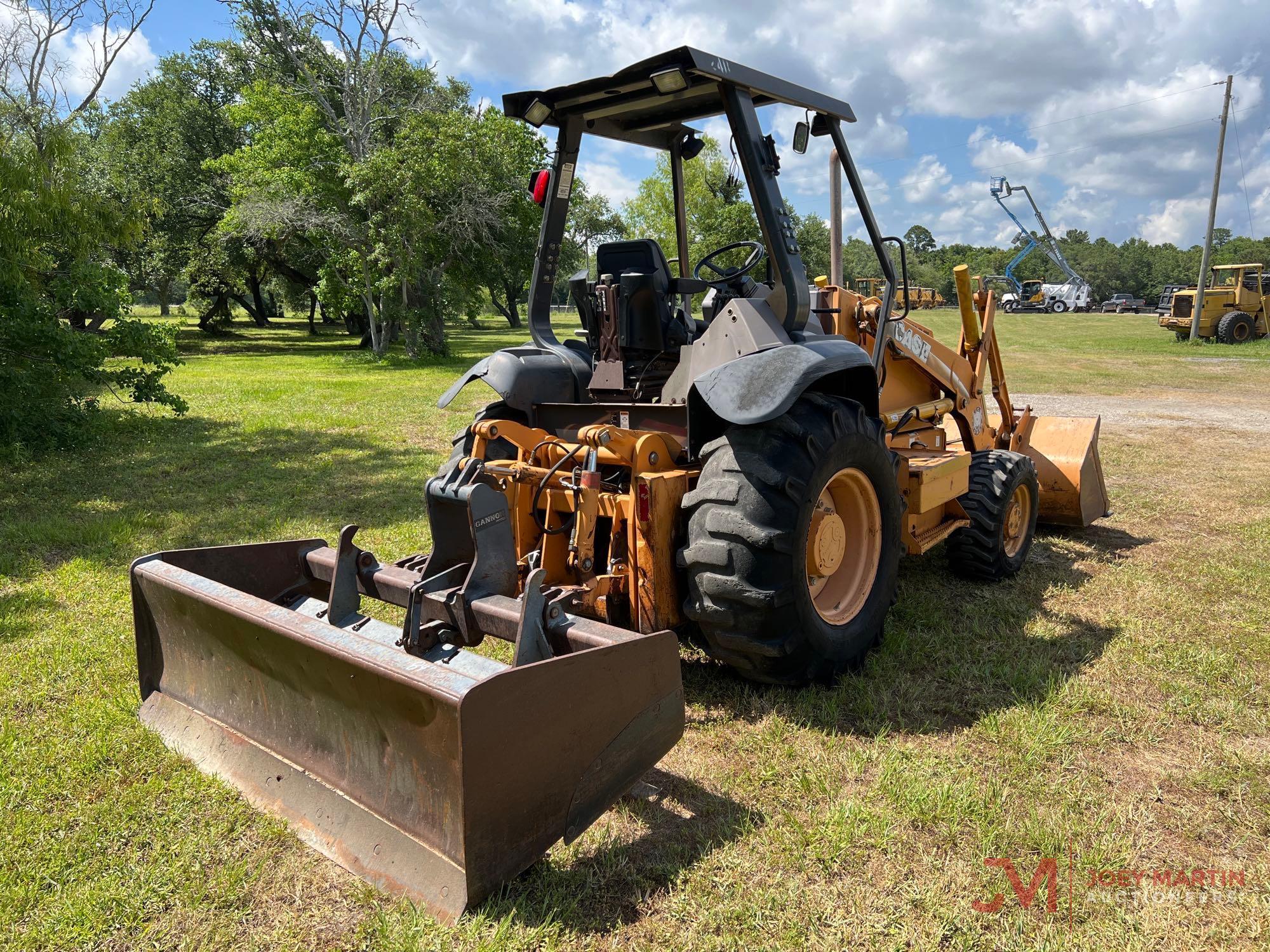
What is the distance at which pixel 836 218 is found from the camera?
4797mm

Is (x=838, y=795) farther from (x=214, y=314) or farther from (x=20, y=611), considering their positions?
(x=214, y=314)

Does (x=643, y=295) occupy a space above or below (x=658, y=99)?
below

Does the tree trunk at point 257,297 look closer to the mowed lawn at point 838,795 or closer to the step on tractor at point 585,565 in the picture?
the mowed lawn at point 838,795

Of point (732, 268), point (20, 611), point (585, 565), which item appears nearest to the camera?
point (585, 565)

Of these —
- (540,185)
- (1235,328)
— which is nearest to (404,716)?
(540,185)

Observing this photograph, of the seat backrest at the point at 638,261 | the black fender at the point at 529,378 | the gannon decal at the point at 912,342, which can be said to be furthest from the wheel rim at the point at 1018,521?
the black fender at the point at 529,378

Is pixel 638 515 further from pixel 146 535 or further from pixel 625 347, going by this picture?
pixel 146 535

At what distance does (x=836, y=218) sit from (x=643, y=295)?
4.48ft

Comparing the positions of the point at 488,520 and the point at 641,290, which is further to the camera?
the point at 641,290

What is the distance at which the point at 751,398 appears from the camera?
3.25 meters

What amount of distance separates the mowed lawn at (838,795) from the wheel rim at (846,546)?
0.34m

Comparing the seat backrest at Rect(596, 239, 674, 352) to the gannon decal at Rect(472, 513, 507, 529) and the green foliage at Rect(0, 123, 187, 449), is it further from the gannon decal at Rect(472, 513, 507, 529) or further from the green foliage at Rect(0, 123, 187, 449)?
the green foliage at Rect(0, 123, 187, 449)

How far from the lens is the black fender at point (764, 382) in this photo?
3.22 m

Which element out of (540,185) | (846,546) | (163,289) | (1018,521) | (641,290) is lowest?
(1018,521)
